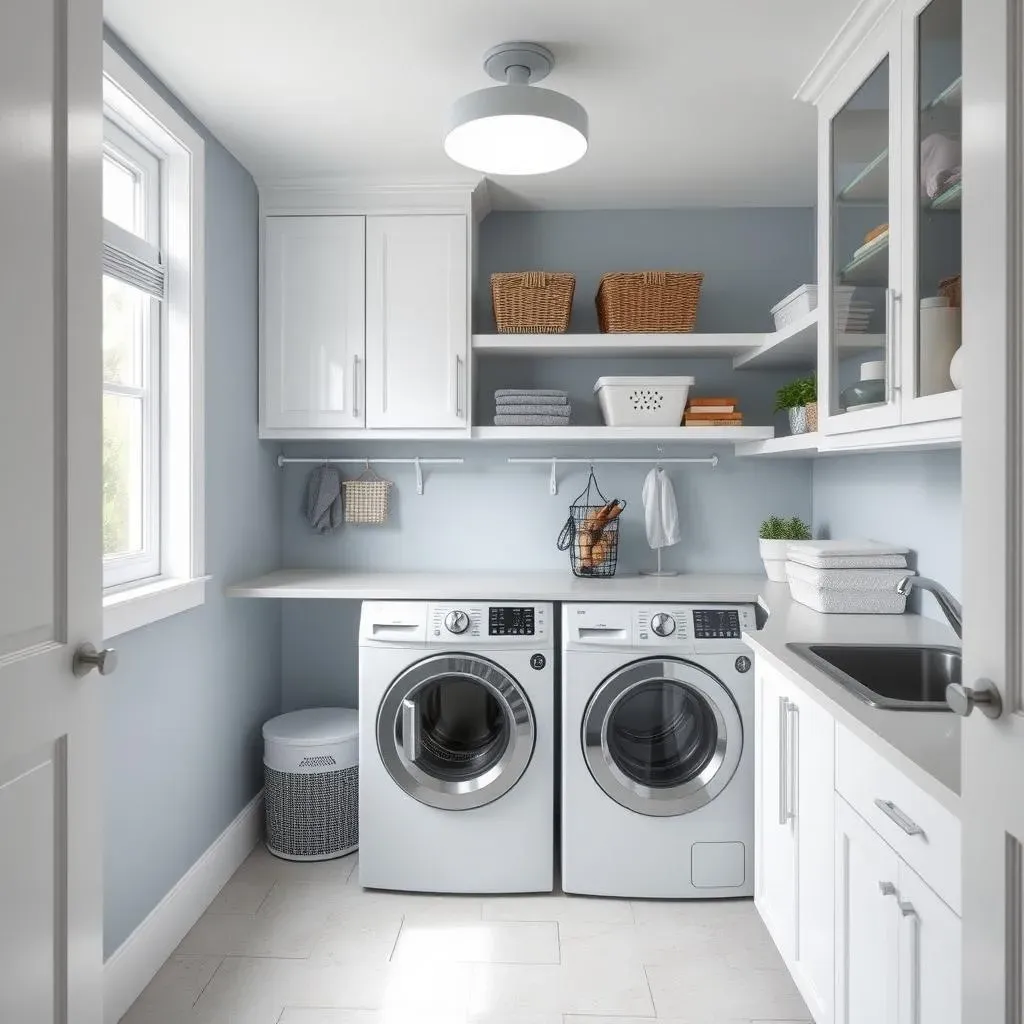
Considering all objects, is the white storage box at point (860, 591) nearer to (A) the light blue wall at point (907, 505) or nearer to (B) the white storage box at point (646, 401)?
(A) the light blue wall at point (907, 505)

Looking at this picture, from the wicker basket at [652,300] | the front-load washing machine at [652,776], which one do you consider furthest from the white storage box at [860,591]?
the wicker basket at [652,300]

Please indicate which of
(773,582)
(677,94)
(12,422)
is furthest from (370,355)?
(12,422)

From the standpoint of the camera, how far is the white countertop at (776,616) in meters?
1.24

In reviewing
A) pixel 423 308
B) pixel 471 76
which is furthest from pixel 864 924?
pixel 423 308

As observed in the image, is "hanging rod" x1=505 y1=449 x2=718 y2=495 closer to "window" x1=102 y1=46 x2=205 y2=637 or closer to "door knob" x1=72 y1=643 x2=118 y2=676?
"window" x1=102 y1=46 x2=205 y2=637

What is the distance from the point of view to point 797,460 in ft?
10.8

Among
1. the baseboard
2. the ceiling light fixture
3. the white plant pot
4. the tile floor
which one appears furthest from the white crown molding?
the baseboard

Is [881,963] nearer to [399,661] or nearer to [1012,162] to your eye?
[1012,162]

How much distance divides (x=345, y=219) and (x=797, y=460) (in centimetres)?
199

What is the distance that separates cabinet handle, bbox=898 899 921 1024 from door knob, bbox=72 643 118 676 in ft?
4.10

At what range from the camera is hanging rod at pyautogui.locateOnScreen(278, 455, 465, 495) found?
3203 mm

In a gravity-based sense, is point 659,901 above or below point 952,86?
below

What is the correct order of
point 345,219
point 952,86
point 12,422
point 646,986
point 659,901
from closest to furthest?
point 12,422 → point 952,86 → point 646,986 → point 659,901 → point 345,219

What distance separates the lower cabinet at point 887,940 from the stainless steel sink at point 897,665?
1.49 feet
